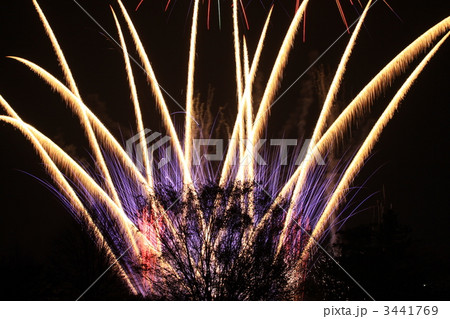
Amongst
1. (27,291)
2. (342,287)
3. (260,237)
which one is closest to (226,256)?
(260,237)

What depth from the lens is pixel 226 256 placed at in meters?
20.7

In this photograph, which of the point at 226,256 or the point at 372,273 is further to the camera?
the point at 372,273

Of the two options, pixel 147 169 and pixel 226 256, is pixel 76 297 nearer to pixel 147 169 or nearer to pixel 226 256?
pixel 147 169

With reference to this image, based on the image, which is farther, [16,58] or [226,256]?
[16,58]

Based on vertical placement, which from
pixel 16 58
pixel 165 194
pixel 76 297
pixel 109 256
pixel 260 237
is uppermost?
pixel 16 58

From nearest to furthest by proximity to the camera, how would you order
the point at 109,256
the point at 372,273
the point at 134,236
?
the point at 134,236, the point at 372,273, the point at 109,256

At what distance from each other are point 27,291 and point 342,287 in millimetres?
14679

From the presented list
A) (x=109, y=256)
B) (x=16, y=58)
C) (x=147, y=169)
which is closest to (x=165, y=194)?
(x=147, y=169)

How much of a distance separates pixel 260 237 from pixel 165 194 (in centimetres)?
421

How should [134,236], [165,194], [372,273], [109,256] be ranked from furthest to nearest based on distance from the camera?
[109,256] < [372,273] < [134,236] < [165,194]

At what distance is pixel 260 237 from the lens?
70.0 feet
